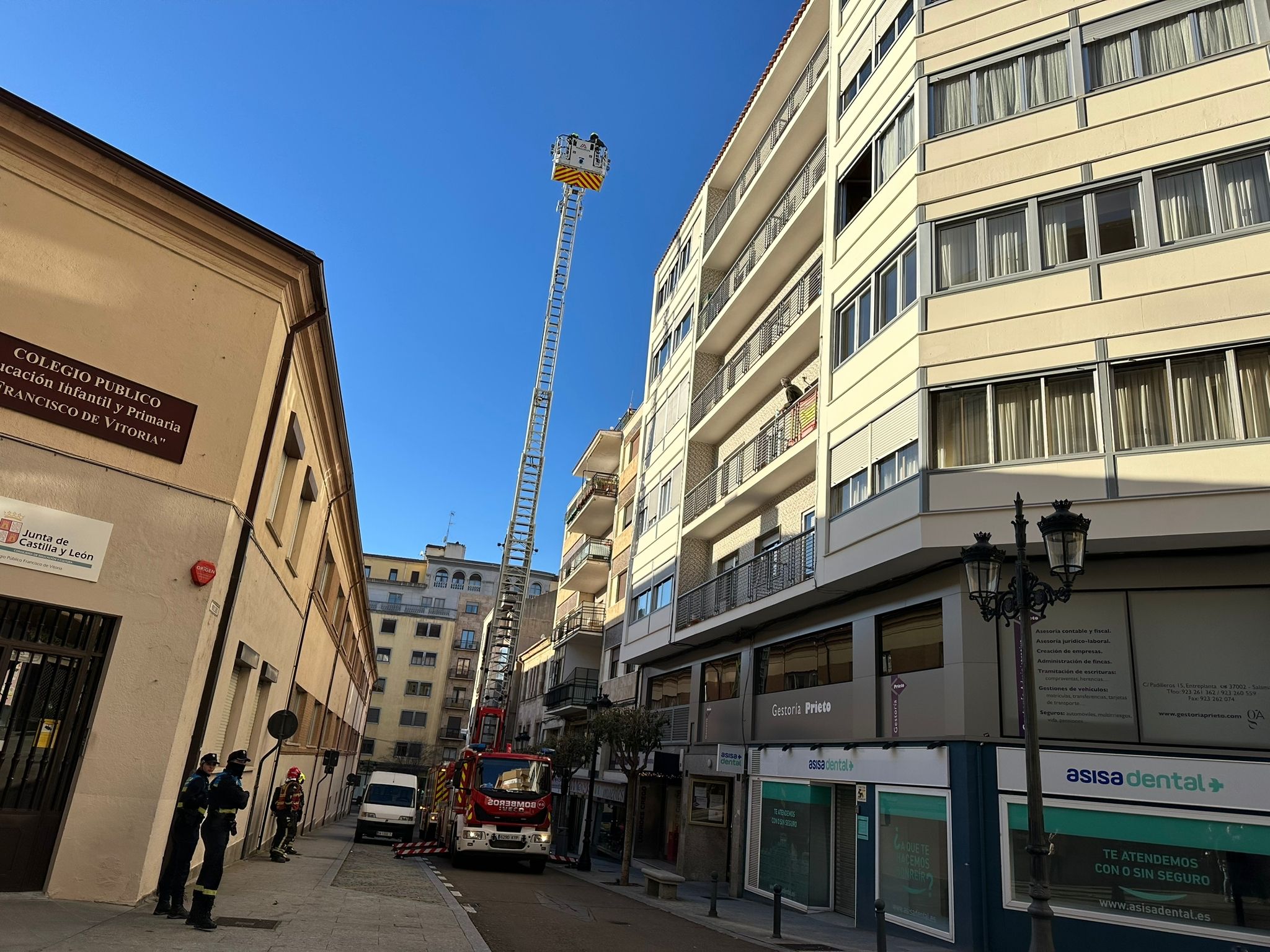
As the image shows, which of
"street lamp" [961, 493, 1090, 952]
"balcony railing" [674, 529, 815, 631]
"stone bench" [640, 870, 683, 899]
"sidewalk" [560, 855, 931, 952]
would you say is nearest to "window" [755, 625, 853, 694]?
"balcony railing" [674, 529, 815, 631]

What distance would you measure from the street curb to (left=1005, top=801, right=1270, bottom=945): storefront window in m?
3.88

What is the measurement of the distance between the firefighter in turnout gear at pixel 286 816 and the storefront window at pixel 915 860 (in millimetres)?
11738

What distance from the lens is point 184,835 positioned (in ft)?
30.6

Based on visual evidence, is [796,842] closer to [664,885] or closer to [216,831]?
[664,885]

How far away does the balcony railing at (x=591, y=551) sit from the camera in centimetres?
4062

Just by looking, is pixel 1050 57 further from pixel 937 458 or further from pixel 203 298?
pixel 203 298

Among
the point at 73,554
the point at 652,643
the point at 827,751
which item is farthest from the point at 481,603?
the point at 73,554

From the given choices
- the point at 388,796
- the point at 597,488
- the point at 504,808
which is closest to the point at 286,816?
the point at 504,808

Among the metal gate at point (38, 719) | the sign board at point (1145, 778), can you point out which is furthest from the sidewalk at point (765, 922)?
the metal gate at point (38, 719)

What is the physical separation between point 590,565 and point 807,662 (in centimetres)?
2267

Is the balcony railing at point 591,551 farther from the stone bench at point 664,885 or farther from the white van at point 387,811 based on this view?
the stone bench at point 664,885

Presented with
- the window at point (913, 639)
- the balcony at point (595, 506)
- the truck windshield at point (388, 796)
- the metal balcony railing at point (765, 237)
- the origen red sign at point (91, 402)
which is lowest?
the truck windshield at point (388, 796)

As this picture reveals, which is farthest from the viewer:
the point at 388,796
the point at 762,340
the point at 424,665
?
the point at 424,665

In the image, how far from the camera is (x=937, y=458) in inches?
568
